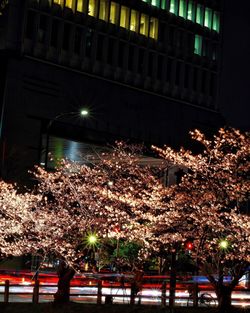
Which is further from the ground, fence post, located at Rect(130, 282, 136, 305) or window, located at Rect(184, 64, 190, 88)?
window, located at Rect(184, 64, 190, 88)

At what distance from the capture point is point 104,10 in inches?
3351

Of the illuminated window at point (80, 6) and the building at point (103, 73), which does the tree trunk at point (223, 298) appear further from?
the illuminated window at point (80, 6)

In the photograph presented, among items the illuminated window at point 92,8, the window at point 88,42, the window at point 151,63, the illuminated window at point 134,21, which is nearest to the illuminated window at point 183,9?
the illuminated window at point 134,21

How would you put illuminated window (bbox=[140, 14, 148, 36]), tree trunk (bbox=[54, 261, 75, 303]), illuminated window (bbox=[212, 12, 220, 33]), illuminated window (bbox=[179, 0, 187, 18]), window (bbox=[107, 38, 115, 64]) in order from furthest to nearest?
illuminated window (bbox=[212, 12, 220, 33])
illuminated window (bbox=[179, 0, 187, 18])
illuminated window (bbox=[140, 14, 148, 36])
window (bbox=[107, 38, 115, 64])
tree trunk (bbox=[54, 261, 75, 303])

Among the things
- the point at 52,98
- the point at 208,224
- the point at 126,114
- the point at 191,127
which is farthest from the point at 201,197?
the point at 191,127

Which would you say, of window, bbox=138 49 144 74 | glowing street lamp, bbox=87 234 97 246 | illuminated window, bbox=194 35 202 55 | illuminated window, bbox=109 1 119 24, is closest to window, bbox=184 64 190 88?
illuminated window, bbox=194 35 202 55

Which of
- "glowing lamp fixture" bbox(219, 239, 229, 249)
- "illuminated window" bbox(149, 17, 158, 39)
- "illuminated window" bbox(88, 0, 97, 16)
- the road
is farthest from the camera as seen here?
"illuminated window" bbox(149, 17, 158, 39)

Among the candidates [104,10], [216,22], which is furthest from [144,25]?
[216,22]

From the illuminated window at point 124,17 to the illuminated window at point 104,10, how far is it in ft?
9.36

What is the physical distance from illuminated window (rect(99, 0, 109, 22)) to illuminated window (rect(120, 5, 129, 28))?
2.85 metres

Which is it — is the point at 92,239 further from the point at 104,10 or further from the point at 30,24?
the point at 104,10

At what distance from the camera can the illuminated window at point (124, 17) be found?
3455 inches

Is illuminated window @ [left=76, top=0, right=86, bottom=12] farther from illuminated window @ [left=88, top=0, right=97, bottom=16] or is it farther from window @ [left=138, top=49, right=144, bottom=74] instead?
window @ [left=138, top=49, right=144, bottom=74]

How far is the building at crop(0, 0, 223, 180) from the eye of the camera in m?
74.4
